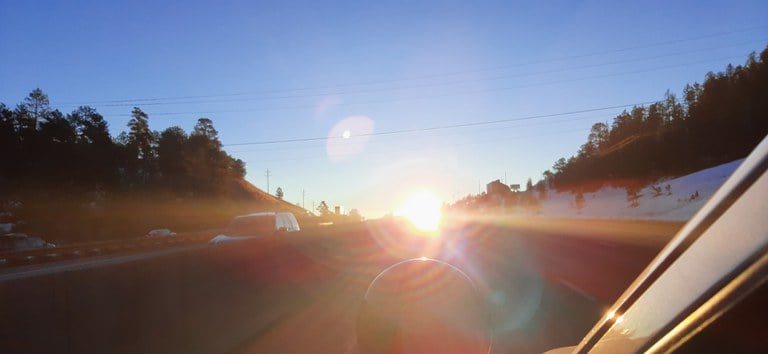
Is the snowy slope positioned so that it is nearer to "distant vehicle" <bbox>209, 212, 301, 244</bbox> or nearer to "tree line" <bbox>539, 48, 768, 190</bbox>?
"tree line" <bbox>539, 48, 768, 190</bbox>

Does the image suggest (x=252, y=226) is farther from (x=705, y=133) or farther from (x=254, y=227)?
(x=705, y=133)

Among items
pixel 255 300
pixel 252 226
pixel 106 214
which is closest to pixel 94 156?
pixel 106 214

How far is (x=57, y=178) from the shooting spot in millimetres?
60062

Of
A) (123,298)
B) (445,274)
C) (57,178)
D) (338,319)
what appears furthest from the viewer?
(57,178)

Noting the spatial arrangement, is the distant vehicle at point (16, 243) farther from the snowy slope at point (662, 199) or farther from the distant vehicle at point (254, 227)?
the snowy slope at point (662, 199)

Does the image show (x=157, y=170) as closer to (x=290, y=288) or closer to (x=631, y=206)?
(x=631, y=206)

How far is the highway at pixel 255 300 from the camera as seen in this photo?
681 cm

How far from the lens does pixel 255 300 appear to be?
42.9 feet


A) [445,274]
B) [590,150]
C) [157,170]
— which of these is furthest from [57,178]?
[590,150]

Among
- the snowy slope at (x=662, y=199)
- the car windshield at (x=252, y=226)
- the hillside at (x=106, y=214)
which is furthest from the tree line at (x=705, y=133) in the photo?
the car windshield at (x=252, y=226)

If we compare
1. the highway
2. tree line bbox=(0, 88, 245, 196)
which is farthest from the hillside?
the highway

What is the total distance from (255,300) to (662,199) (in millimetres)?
71810

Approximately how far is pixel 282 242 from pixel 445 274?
14292 mm

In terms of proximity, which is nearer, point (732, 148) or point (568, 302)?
point (568, 302)
